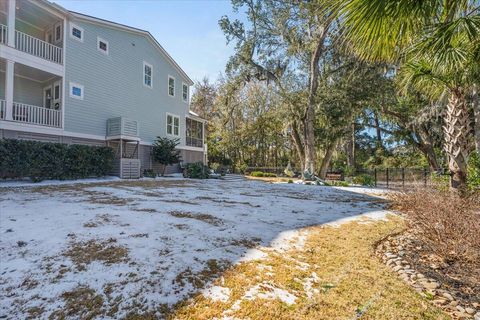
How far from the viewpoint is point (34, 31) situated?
43.4 ft

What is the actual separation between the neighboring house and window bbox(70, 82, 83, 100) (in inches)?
1.0

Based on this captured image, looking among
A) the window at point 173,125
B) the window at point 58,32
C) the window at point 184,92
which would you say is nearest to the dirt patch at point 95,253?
the window at point 58,32

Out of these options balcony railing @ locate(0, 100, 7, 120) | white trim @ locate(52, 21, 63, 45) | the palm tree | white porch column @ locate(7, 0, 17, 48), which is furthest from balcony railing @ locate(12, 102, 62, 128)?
the palm tree

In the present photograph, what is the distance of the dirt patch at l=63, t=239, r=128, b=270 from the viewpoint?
9.36 ft

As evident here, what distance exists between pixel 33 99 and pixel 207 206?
1255 centimetres

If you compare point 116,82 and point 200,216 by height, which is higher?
point 116,82

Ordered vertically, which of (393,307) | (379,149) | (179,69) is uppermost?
(179,69)

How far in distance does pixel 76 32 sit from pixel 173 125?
26.4 ft

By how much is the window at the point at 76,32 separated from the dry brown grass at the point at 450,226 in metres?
15.6

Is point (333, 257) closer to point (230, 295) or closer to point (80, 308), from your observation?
point (230, 295)

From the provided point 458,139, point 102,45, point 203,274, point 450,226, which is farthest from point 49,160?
point 458,139

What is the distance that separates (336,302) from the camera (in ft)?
7.48

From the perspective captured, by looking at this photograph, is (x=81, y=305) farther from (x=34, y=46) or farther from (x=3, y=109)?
(x=34, y=46)

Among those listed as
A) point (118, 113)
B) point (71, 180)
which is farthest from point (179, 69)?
point (71, 180)
